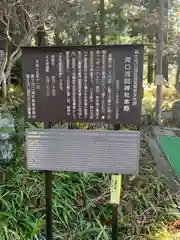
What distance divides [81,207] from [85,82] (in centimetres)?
190

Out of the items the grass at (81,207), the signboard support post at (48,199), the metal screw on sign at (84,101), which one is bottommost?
the grass at (81,207)

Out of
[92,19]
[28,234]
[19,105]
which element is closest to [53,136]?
[28,234]

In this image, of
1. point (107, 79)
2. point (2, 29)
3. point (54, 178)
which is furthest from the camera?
point (2, 29)

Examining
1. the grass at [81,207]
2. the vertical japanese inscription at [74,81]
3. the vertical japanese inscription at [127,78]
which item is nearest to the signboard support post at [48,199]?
the grass at [81,207]

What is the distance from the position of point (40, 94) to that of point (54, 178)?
5.81 feet

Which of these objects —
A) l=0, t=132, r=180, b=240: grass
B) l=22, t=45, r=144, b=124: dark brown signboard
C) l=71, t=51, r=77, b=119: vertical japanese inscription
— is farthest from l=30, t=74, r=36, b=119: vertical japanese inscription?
l=0, t=132, r=180, b=240: grass

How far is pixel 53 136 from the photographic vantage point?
283cm

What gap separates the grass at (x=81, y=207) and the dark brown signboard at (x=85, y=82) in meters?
1.31

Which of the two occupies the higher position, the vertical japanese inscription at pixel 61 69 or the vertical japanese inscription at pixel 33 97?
the vertical japanese inscription at pixel 61 69

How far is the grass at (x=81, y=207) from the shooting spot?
11.2 feet

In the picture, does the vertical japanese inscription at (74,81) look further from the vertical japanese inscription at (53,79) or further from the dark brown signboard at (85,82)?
the vertical japanese inscription at (53,79)

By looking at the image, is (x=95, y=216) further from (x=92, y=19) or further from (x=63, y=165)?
(x=92, y=19)

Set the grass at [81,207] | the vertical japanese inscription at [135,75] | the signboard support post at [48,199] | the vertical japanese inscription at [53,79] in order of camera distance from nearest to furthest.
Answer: the vertical japanese inscription at [135,75], the vertical japanese inscription at [53,79], the signboard support post at [48,199], the grass at [81,207]

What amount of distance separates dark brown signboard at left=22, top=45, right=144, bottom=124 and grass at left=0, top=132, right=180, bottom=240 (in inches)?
51.5
